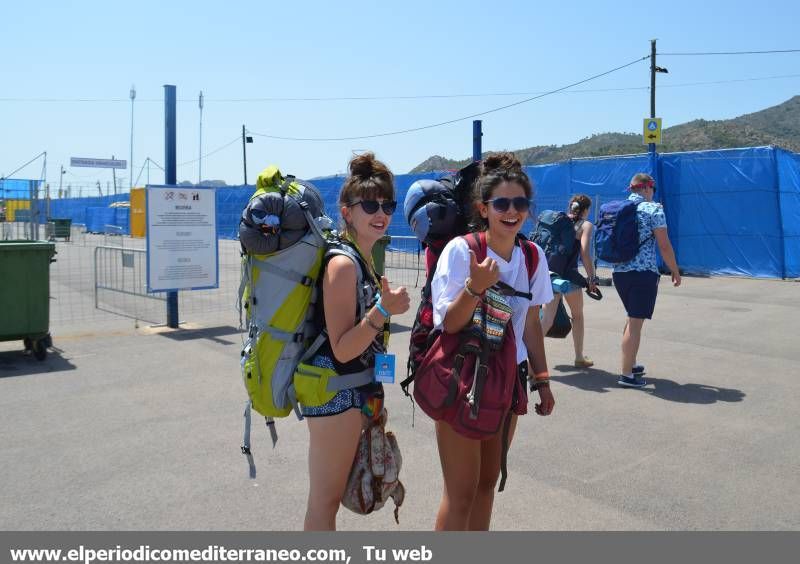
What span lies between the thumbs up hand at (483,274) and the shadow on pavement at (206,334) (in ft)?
20.9

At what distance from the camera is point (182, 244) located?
9547 mm

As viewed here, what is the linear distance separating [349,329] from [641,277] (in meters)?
4.50

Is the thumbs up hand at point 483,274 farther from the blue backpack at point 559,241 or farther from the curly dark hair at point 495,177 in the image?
the blue backpack at point 559,241

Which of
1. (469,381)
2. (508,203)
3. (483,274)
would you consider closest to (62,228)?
(508,203)

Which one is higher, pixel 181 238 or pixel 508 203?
pixel 508 203

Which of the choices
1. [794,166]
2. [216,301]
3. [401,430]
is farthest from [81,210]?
[401,430]

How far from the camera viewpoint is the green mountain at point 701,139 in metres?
73.8

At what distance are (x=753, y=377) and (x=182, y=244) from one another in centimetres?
704

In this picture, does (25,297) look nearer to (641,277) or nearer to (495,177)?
(641,277)

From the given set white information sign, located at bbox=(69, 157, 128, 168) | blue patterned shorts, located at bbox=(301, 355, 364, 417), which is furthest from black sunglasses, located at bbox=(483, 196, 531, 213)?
white information sign, located at bbox=(69, 157, 128, 168)

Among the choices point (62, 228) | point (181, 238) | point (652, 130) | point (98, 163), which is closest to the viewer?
point (181, 238)

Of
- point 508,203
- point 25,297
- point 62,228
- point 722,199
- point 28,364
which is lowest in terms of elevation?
point 28,364
